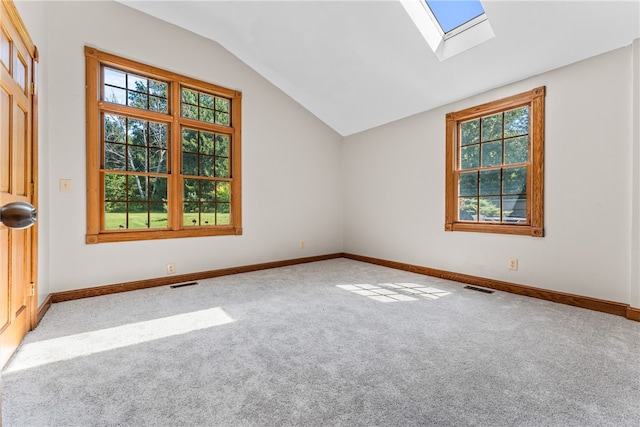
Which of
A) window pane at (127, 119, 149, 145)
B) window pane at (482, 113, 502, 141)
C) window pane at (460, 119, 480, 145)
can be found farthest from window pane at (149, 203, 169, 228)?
window pane at (482, 113, 502, 141)

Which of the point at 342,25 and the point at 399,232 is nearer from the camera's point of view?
the point at 342,25

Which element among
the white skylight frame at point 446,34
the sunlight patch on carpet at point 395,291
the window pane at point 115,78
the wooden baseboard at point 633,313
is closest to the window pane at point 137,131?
the window pane at point 115,78

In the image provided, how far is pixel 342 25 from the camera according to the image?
346cm

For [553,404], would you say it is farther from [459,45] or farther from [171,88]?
[171,88]

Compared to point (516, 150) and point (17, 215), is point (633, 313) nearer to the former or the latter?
point (516, 150)

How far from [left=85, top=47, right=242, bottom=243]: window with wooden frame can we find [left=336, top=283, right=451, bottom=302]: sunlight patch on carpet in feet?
6.25

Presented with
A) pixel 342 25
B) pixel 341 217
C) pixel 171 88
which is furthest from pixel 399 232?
pixel 171 88

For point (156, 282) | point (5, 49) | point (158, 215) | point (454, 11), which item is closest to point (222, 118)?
point (158, 215)

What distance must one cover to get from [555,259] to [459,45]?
242cm

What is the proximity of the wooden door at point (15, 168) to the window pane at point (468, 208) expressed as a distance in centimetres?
427

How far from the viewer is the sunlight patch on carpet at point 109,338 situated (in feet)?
6.59

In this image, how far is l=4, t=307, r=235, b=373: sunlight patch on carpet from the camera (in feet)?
6.59

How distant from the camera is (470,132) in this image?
400cm

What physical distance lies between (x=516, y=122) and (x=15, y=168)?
14.9ft
